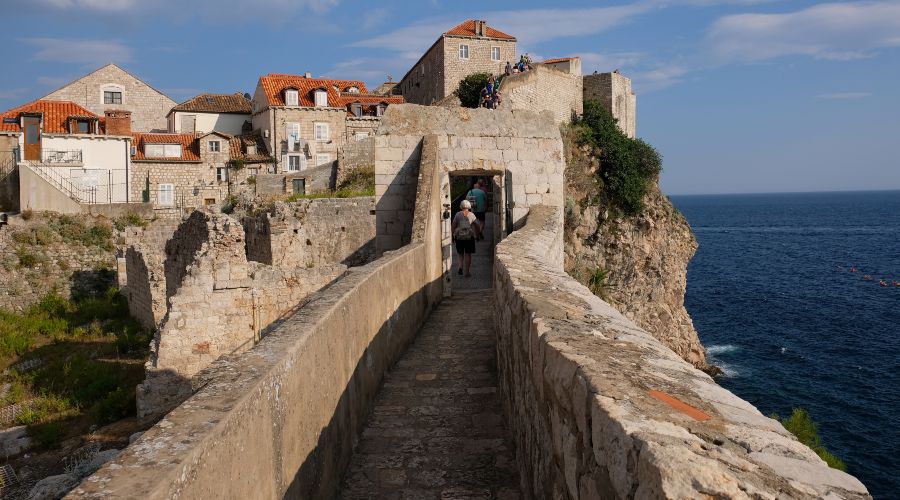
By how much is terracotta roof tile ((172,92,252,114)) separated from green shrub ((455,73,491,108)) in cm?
1523

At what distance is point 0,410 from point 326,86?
3434 centimetres

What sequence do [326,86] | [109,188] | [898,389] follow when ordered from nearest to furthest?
[898,389], [109,188], [326,86]

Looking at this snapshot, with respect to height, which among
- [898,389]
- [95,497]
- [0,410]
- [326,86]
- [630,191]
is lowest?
[898,389]

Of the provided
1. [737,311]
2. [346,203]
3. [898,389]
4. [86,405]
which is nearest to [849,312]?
[737,311]

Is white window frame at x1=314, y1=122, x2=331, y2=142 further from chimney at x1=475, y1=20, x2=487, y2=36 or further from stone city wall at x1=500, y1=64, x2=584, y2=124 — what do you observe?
stone city wall at x1=500, y1=64, x2=584, y2=124

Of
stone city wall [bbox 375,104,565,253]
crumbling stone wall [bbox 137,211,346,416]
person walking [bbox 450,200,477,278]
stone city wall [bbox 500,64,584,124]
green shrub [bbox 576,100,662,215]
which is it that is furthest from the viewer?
stone city wall [bbox 500,64,584,124]

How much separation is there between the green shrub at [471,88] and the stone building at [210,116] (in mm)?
15231

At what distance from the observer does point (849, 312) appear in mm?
42531

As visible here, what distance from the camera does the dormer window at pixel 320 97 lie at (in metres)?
44.1

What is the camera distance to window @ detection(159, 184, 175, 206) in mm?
39656

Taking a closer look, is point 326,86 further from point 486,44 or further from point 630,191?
point 630,191

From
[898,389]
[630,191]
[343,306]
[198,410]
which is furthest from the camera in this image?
[630,191]

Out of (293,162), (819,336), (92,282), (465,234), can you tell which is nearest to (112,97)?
(293,162)

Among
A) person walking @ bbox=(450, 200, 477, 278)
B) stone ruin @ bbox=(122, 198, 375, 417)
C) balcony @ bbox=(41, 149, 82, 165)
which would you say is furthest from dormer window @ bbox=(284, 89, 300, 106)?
person walking @ bbox=(450, 200, 477, 278)
